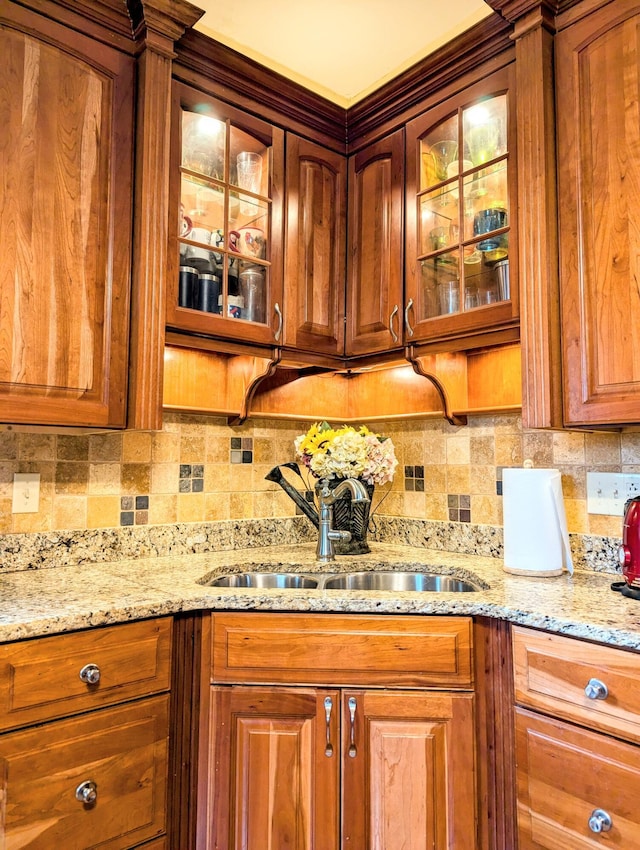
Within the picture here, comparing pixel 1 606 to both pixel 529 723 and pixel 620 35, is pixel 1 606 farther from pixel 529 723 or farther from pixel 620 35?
pixel 620 35

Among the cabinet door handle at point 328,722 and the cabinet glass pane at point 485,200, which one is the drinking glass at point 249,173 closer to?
the cabinet glass pane at point 485,200

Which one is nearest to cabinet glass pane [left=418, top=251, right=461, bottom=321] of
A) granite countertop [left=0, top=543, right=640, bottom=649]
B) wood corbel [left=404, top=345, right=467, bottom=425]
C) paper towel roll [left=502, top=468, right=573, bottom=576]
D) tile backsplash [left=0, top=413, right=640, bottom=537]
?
wood corbel [left=404, top=345, right=467, bottom=425]

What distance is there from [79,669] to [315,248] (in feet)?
4.76

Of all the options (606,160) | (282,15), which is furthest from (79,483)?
(606,160)

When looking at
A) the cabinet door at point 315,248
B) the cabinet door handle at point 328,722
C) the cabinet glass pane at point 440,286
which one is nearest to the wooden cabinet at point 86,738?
the cabinet door handle at point 328,722

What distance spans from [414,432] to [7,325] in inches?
55.0

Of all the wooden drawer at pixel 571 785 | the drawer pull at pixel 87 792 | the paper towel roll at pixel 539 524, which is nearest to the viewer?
the wooden drawer at pixel 571 785

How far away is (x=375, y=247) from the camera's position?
6.64ft

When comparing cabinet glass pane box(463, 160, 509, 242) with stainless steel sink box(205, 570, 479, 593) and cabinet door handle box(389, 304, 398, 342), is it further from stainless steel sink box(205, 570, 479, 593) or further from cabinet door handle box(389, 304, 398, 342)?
stainless steel sink box(205, 570, 479, 593)

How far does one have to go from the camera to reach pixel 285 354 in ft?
6.43

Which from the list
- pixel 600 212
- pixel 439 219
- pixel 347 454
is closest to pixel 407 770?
pixel 347 454

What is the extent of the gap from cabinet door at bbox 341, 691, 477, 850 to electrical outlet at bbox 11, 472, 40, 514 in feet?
3.31

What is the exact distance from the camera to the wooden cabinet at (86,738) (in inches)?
45.8

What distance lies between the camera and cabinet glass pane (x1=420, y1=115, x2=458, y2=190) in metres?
1.83
